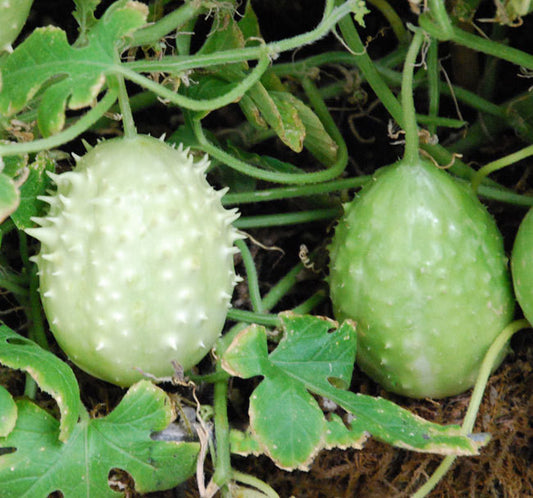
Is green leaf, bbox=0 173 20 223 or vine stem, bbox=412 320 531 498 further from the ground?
green leaf, bbox=0 173 20 223

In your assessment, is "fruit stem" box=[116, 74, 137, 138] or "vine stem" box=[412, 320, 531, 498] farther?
"vine stem" box=[412, 320, 531, 498]

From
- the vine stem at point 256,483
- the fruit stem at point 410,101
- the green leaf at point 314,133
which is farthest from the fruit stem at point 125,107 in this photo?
the vine stem at point 256,483

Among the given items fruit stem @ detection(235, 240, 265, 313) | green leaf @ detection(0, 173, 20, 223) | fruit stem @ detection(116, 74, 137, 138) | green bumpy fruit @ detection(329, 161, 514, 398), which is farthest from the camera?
fruit stem @ detection(235, 240, 265, 313)

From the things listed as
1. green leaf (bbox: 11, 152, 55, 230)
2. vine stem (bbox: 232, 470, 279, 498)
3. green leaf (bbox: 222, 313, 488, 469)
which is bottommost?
vine stem (bbox: 232, 470, 279, 498)

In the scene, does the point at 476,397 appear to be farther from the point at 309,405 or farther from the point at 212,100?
the point at 212,100

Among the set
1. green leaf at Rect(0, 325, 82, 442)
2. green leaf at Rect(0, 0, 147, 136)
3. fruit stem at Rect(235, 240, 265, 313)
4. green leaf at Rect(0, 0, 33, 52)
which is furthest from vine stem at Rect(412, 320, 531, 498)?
green leaf at Rect(0, 0, 33, 52)

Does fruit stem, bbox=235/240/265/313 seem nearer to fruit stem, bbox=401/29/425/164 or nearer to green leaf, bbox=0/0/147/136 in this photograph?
fruit stem, bbox=401/29/425/164

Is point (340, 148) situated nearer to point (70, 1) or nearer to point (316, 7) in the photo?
point (316, 7)

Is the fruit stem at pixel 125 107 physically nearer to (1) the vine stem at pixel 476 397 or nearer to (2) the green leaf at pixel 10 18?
(2) the green leaf at pixel 10 18
